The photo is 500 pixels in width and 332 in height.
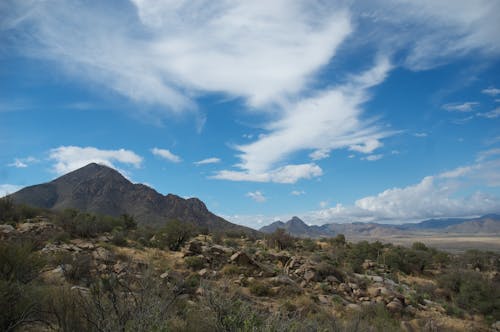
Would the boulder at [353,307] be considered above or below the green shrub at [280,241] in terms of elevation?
below

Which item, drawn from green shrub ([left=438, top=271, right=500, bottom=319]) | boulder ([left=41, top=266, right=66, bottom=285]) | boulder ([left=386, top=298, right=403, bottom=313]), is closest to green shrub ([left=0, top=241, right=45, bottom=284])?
boulder ([left=41, top=266, right=66, bottom=285])

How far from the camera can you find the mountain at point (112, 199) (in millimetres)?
81688

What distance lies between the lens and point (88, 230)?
25562 mm

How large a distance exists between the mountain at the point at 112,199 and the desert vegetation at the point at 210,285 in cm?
5198

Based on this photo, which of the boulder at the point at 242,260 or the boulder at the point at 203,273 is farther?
the boulder at the point at 242,260

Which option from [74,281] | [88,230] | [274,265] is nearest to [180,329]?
[74,281]

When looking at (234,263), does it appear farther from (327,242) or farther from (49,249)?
(327,242)

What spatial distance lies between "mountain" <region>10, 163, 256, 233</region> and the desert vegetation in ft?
171

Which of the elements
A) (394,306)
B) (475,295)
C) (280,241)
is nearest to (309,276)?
(394,306)

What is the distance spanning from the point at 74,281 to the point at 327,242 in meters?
31.6

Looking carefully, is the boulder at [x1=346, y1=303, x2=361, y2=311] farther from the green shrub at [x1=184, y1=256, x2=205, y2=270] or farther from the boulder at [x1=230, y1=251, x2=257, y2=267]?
the green shrub at [x1=184, y1=256, x2=205, y2=270]

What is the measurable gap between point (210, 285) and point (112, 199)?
288 feet

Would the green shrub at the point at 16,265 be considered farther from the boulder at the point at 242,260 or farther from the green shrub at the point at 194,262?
the boulder at the point at 242,260

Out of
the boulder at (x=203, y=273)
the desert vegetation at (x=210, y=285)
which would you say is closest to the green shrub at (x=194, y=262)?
the desert vegetation at (x=210, y=285)
